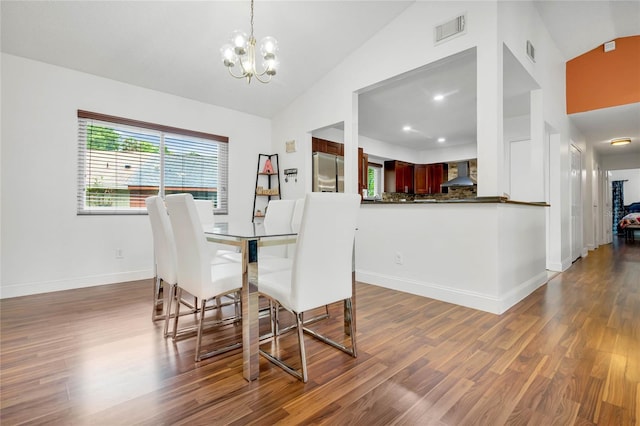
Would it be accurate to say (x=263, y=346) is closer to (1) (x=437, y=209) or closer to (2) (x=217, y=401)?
(2) (x=217, y=401)

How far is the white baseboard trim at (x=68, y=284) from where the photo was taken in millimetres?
3178

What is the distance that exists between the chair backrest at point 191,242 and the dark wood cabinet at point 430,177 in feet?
23.5

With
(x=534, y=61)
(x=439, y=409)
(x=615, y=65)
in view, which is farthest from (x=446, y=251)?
(x=615, y=65)

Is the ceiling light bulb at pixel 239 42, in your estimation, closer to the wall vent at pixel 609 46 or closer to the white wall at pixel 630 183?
the wall vent at pixel 609 46

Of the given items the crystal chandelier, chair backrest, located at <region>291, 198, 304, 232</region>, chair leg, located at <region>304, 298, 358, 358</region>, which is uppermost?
the crystal chandelier

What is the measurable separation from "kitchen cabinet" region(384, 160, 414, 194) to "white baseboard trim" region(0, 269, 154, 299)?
583cm

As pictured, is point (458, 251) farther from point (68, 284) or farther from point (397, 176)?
point (397, 176)

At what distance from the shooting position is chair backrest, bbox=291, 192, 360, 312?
1.60 metres

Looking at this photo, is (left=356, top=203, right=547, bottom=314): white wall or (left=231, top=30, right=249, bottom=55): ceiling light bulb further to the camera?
(left=356, top=203, right=547, bottom=314): white wall

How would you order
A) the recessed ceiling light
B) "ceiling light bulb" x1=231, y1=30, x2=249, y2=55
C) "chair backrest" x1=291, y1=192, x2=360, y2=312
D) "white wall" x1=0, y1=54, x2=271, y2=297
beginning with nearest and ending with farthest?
"chair backrest" x1=291, y1=192, x2=360, y2=312 → "ceiling light bulb" x1=231, y1=30, x2=249, y2=55 → "white wall" x1=0, y1=54, x2=271, y2=297 → the recessed ceiling light

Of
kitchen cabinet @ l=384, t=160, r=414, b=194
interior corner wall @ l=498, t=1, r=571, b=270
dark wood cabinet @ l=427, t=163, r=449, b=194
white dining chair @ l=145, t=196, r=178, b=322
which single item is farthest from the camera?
dark wood cabinet @ l=427, t=163, r=449, b=194

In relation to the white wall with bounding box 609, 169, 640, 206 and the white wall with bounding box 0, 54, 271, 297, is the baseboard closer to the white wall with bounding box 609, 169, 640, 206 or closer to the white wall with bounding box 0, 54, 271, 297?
the white wall with bounding box 0, 54, 271, 297

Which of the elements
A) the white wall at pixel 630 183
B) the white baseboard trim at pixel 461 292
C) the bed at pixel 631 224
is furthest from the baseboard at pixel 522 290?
the white wall at pixel 630 183

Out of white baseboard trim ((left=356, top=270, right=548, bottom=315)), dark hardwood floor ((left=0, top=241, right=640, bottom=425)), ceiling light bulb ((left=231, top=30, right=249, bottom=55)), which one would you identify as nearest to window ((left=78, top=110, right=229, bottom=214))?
dark hardwood floor ((left=0, top=241, right=640, bottom=425))
